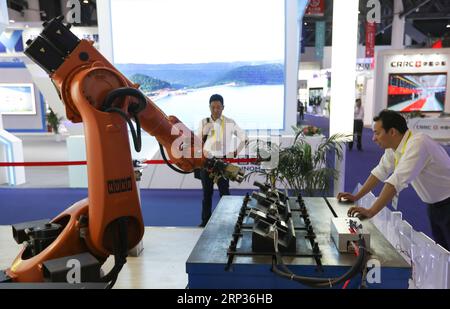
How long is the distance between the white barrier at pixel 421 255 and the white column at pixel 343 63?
216cm

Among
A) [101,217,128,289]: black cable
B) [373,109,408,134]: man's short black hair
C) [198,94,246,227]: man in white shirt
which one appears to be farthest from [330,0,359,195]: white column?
[101,217,128,289]: black cable

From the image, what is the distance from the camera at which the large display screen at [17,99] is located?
15414 millimetres

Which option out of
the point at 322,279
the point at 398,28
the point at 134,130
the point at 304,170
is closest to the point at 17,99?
the point at 304,170

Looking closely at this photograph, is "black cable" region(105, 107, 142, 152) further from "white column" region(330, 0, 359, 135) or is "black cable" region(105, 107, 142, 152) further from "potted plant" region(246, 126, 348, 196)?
"white column" region(330, 0, 359, 135)

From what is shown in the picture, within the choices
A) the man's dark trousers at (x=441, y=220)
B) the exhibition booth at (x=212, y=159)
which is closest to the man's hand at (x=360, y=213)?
the exhibition booth at (x=212, y=159)

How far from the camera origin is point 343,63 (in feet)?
15.3

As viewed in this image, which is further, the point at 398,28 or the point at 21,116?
the point at 398,28

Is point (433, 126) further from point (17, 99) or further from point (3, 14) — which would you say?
point (17, 99)

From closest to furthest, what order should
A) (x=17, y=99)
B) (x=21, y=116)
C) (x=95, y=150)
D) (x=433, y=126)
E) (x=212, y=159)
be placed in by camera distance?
(x=95, y=150) → (x=212, y=159) → (x=433, y=126) → (x=17, y=99) → (x=21, y=116)

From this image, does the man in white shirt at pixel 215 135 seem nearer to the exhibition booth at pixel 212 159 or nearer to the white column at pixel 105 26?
the exhibition booth at pixel 212 159

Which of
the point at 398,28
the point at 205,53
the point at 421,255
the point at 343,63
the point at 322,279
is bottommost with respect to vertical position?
the point at 421,255

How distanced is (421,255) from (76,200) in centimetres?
542

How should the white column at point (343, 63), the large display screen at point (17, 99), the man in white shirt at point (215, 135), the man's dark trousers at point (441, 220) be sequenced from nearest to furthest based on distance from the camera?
the man's dark trousers at point (441, 220), the white column at point (343, 63), the man in white shirt at point (215, 135), the large display screen at point (17, 99)
